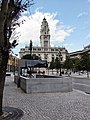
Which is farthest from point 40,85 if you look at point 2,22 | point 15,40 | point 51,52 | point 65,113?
point 51,52

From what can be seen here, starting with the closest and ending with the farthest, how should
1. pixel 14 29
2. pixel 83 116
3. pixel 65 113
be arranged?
pixel 83 116, pixel 65 113, pixel 14 29

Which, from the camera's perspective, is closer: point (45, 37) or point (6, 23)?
point (6, 23)

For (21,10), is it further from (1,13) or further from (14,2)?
(1,13)

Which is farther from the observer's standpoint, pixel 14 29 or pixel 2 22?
pixel 14 29

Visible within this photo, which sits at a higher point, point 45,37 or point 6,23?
point 45,37

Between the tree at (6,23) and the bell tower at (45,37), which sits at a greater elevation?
the bell tower at (45,37)

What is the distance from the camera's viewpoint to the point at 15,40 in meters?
10.9

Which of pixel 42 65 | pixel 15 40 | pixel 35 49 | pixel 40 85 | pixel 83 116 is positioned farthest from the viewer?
pixel 35 49

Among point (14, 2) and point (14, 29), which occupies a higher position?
point (14, 2)

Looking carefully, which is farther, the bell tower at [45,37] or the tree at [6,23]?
the bell tower at [45,37]

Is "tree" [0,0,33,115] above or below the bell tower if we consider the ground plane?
below

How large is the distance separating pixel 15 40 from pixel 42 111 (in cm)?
326

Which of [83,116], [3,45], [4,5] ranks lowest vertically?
[83,116]

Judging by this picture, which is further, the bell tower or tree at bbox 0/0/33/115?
the bell tower
